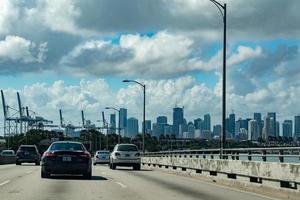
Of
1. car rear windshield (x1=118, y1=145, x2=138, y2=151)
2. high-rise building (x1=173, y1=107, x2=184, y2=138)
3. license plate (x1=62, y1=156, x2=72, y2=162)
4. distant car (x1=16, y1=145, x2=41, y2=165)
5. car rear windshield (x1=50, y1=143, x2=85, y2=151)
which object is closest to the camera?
license plate (x1=62, y1=156, x2=72, y2=162)

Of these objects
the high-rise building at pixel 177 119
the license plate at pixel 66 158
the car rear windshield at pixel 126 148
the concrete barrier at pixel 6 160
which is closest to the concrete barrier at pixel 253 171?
the license plate at pixel 66 158

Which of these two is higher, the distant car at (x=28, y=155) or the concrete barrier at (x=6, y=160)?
the distant car at (x=28, y=155)

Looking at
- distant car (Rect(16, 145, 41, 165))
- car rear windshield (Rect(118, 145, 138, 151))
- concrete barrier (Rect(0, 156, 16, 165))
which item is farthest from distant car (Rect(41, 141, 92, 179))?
concrete barrier (Rect(0, 156, 16, 165))

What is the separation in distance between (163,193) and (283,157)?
12.5ft

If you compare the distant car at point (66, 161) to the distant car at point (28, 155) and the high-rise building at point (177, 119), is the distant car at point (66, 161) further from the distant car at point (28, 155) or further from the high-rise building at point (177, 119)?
the high-rise building at point (177, 119)

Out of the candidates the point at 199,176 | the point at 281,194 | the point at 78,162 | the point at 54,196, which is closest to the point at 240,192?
the point at 281,194

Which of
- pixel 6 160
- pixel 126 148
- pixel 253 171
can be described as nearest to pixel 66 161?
pixel 253 171

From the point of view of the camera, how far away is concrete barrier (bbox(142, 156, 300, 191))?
18203 mm

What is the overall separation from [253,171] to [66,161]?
807 centimetres

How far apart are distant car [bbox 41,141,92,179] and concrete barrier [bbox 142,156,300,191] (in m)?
5.61

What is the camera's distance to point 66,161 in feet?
84.5

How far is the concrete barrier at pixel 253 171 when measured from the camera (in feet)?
59.7

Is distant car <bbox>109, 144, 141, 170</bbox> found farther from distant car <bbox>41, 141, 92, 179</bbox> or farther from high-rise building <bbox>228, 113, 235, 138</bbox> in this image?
high-rise building <bbox>228, 113, 235, 138</bbox>

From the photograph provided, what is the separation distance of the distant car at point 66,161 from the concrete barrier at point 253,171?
221 inches
